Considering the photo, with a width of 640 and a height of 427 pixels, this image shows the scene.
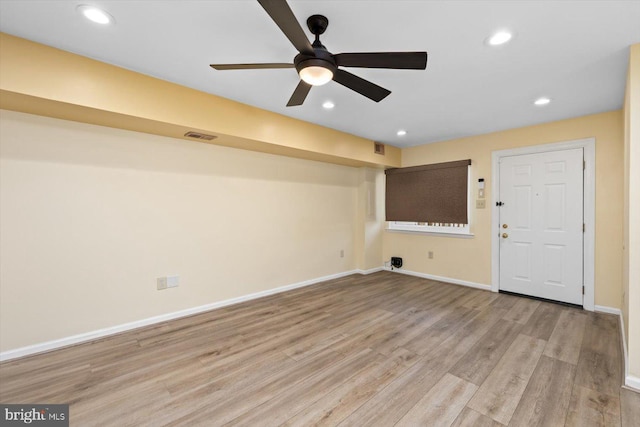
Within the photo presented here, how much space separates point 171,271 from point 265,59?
2.54 m

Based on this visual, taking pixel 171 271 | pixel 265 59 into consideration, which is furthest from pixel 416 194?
pixel 171 271

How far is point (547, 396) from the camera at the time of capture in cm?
191

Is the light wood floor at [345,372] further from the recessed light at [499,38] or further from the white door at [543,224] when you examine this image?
the recessed light at [499,38]

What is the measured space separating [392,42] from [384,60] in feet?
1.75

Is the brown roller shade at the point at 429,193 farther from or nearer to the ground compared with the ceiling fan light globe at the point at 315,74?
nearer to the ground

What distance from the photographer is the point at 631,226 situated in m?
1.99

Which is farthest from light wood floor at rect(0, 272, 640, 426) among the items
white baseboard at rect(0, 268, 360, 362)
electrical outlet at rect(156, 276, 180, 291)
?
electrical outlet at rect(156, 276, 180, 291)

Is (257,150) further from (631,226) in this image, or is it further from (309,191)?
(631,226)

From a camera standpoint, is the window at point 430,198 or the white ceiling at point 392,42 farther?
the window at point 430,198

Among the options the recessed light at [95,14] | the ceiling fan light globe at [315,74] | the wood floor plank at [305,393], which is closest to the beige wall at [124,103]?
the recessed light at [95,14]

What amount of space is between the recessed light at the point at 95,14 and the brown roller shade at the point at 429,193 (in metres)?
4.64

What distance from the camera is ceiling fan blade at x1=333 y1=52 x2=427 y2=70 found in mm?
1604

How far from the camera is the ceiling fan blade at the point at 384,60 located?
1604 millimetres

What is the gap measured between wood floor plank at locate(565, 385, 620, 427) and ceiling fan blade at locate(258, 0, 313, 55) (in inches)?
109
